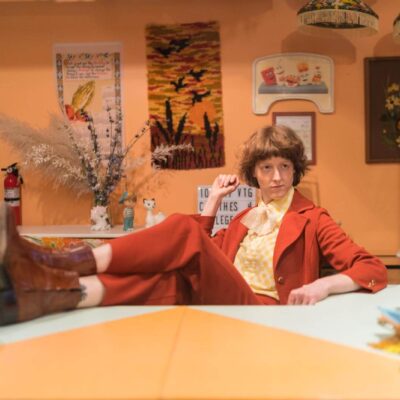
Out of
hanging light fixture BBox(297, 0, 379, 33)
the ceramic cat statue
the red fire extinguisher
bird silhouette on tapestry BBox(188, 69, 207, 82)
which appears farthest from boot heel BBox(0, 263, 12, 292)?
bird silhouette on tapestry BBox(188, 69, 207, 82)

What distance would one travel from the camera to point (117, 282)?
1366mm

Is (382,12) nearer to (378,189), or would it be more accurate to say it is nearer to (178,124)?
(378,189)

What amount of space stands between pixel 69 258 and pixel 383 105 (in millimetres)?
2465

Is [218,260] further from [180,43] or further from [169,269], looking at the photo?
[180,43]

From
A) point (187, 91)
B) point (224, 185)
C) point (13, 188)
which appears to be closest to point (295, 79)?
point (187, 91)

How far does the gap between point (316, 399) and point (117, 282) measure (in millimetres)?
640

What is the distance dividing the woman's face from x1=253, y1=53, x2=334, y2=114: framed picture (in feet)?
4.10

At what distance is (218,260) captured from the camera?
1.49m

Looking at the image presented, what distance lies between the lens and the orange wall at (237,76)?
10.6 feet

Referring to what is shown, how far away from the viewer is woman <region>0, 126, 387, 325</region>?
1.23 meters

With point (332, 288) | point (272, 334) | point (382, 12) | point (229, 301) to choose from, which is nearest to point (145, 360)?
point (272, 334)

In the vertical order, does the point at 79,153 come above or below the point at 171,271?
above

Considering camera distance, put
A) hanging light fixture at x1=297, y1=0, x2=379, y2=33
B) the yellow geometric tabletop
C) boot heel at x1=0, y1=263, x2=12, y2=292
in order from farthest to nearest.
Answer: hanging light fixture at x1=297, y1=0, x2=379, y2=33 → boot heel at x1=0, y1=263, x2=12, y2=292 → the yellow geometric tabletop

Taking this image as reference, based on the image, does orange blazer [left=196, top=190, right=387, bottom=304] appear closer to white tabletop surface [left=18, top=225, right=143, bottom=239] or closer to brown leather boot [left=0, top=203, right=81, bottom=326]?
brown leather boot [left=0, top=203, right=81, bottom=326]
